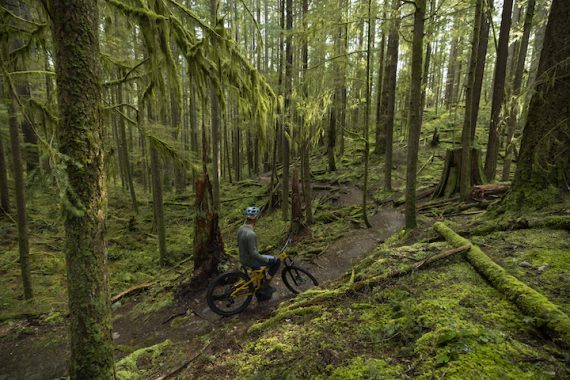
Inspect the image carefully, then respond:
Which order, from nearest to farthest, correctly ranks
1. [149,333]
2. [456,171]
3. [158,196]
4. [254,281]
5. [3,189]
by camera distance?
[254,281] < [149,333] < [456,171] < [158,196] < [3,189]

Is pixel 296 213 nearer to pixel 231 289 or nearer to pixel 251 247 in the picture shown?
pixel 251 247

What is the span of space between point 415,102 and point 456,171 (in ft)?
15.3

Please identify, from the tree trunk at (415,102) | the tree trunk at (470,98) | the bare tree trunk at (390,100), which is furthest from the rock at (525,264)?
the bare tree trunk at (390,100)

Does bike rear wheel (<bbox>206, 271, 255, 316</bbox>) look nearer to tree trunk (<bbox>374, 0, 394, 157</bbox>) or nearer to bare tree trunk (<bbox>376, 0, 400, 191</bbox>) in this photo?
tree trunk (<bbox>374, 0, 394, 157</bbox>)

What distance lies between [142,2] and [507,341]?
5298 mm

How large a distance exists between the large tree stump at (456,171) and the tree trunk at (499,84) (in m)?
1.10

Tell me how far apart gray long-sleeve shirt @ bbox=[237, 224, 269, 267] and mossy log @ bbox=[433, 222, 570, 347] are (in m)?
3.66

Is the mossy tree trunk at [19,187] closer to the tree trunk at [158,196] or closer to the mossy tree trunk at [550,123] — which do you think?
the tree trunk at [158,196]

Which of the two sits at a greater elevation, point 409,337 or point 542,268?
point 542,268

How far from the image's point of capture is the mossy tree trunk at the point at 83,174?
263cm

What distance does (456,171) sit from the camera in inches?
399

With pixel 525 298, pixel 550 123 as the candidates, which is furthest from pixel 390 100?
pixel 525 298

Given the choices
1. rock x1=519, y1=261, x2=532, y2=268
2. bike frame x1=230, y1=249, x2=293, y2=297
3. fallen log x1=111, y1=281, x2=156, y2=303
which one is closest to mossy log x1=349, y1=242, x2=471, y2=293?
rock x1=519, y1=261, x2=532, y2=268

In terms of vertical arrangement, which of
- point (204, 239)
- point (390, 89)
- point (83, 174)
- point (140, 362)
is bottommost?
point (140, 362)
